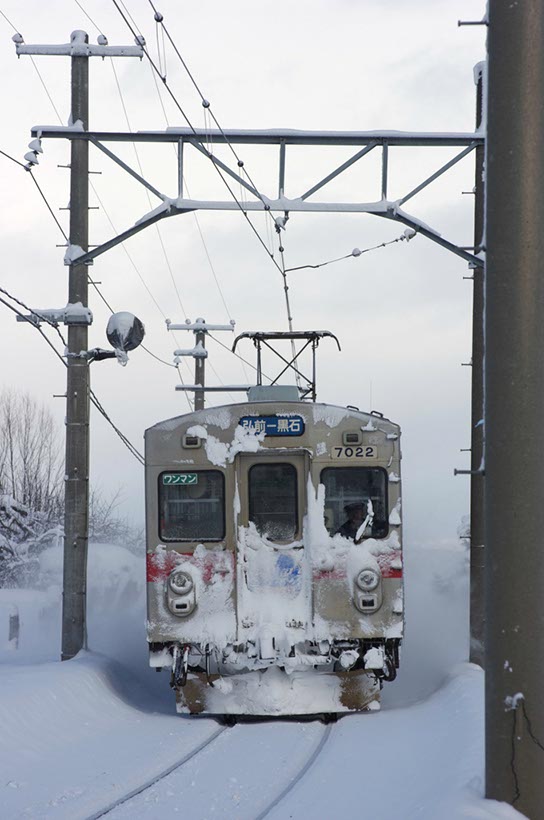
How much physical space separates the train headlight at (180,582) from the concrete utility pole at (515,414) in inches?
260

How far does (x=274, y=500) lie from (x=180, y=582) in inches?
51.0

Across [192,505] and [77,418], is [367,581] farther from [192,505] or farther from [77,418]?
[77,418]

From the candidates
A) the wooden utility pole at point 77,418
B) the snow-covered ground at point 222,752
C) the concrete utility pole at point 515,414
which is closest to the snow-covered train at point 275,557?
the snow-covered ground at point 222,752

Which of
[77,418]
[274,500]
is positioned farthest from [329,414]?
[77,418]

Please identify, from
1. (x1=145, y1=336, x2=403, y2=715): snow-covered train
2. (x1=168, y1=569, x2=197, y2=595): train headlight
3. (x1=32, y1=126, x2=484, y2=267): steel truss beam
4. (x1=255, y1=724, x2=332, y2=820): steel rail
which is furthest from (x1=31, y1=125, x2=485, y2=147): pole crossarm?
(x1=255, y1=724, x2=332, y2=820): steel rail

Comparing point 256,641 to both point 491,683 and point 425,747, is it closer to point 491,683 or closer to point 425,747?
point 425,747

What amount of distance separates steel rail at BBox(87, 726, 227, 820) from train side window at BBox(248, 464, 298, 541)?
2161mm

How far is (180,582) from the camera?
39.3 feet

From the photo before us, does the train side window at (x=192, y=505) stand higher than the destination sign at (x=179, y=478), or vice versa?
the destination sign at (x=179, y=478)

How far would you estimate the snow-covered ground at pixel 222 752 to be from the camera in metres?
7.63

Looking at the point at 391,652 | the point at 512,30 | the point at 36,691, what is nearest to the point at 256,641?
the point at 391,652

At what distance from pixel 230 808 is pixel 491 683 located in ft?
9.41

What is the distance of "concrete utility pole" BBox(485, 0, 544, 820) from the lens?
5.40 meters

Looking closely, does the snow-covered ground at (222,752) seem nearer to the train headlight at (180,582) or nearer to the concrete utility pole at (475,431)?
the concrete utility pole at (475,431)
